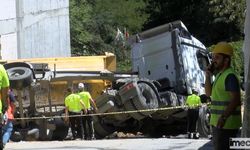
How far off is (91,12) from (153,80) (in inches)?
1560

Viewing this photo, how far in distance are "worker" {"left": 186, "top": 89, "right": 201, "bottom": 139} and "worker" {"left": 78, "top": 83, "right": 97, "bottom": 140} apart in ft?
8.78

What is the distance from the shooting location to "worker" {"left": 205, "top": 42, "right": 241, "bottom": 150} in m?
6.42

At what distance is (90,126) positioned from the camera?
56.4 ft

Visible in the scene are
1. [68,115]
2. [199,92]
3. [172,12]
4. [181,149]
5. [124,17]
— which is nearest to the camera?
[181,149]

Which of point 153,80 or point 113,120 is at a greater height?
point 153,80

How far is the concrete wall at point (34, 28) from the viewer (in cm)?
2862

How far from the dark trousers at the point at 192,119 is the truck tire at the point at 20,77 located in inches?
188

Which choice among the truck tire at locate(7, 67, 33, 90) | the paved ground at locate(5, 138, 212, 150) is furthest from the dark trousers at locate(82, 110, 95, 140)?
the paved ground at locate(5, 138, 212, 150)

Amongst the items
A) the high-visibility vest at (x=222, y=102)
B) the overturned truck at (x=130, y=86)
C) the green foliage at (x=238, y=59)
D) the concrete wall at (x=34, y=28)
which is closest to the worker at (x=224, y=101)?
the high-visibility vest at (x=222, y=102)

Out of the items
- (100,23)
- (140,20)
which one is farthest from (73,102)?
(140,20)

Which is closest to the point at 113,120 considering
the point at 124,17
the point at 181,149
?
the point at 181,149

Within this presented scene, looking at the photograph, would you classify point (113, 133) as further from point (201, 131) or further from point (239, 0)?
point (239, 0)

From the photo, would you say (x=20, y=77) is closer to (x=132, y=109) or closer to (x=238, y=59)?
(x=132, y=109)

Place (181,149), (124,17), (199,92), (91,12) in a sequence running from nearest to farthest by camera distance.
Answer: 1. (181,149)
2. (199,92)
3. (91,12)
4. (124,17)
